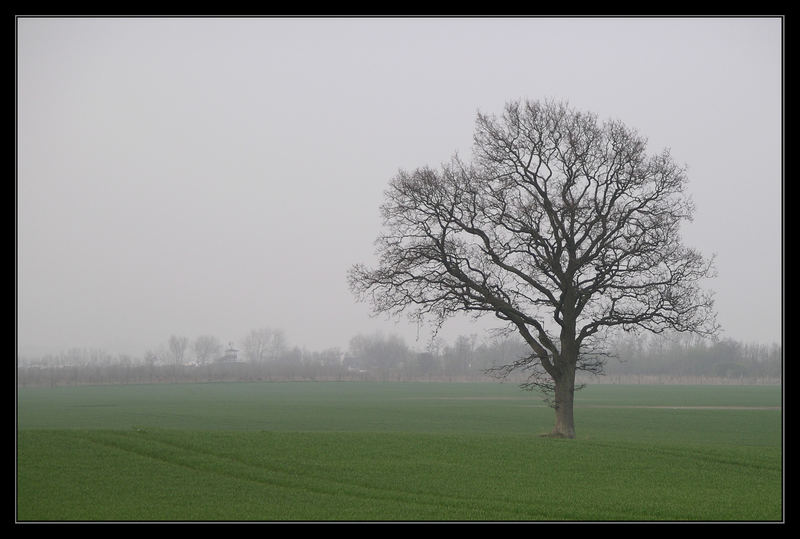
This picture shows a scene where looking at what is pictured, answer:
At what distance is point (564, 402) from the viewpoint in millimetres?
37094

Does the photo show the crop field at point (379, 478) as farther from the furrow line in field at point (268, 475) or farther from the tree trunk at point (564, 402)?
the tree trunk at point (564, 402)

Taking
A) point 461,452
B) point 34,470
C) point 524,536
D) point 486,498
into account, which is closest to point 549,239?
point 461,452

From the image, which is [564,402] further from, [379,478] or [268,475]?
[268,475]

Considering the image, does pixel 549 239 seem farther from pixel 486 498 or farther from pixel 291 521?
pixel 291 521

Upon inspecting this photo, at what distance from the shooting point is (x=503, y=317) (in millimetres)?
37062

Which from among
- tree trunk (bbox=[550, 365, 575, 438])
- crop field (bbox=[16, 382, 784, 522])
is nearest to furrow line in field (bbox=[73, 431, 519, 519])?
crop field (bbox=[16, 382, 784, 522])

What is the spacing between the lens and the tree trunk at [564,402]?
37.0 meters

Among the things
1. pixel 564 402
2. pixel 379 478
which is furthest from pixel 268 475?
pixel 564 402

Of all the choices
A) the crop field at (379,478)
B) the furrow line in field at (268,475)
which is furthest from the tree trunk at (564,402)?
the furrow line in field at (268,475)

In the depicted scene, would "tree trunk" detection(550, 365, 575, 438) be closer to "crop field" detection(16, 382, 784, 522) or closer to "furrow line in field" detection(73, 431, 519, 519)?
"crop field" detection(16, 382, 784, 522)

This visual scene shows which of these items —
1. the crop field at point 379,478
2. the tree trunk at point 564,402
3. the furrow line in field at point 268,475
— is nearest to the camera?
the crop field at point 379,478

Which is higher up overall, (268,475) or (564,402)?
(564,402)

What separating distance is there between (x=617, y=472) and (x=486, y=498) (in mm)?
6910
